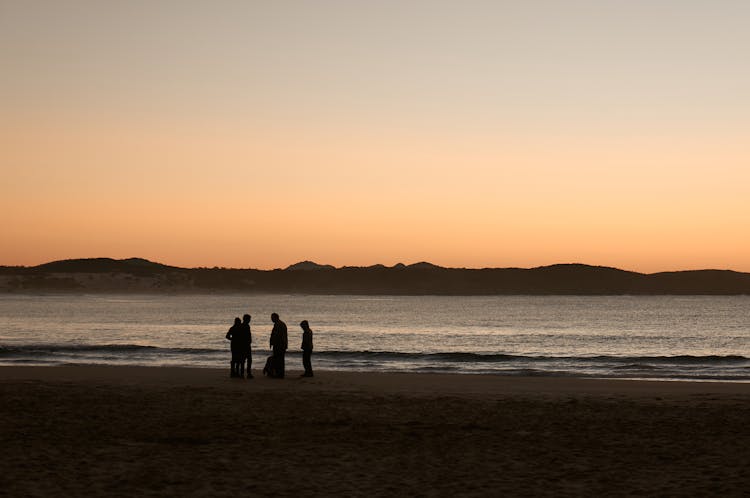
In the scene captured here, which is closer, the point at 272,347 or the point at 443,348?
the point at 272,347

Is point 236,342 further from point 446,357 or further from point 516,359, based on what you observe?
point 516,359

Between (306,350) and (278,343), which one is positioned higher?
(278,343)

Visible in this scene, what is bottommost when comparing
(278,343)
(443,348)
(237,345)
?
(443,348)

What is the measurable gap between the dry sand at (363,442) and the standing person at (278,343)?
2.00 m

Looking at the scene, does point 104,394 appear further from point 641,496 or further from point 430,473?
point 641,496

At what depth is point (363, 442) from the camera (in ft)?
41.1

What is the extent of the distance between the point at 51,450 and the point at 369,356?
3197 cm

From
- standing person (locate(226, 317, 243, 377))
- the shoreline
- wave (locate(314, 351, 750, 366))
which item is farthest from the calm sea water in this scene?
standing person (locate(226, 317, 243, 377))

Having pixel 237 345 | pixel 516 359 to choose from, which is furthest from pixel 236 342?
pixel 516 359

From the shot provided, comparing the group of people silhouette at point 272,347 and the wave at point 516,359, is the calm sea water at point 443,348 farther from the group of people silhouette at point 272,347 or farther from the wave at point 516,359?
the group of people silhouette at point 272,347

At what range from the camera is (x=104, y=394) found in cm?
1842

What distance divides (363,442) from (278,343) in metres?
10.2

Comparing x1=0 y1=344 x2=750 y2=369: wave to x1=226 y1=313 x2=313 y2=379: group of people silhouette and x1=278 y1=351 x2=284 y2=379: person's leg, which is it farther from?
x1=278 y1=351 x2=284 y2=379: person's leg

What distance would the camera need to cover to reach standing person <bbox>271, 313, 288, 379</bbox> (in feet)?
72.2
